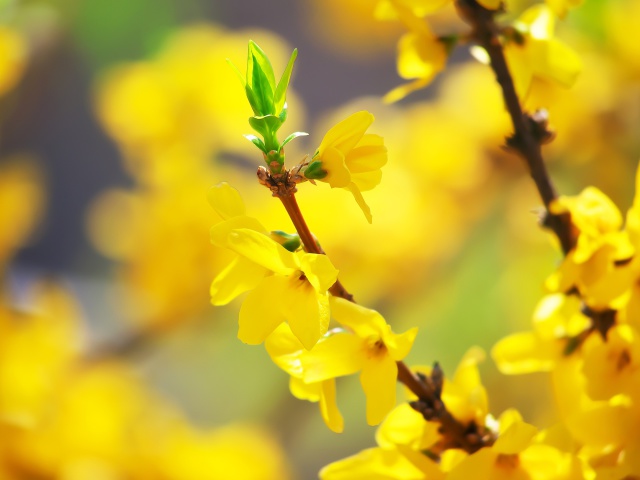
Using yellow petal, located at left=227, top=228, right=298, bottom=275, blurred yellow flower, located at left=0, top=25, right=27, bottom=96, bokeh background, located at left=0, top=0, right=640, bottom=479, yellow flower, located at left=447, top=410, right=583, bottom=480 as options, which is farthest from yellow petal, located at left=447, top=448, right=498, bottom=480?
blurred yellow flower, located at left=0, top=25, right=27, bottom=96

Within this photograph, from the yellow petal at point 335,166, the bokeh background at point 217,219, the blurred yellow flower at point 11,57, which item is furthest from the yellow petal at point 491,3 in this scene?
the blurred yellow flower at point 11,57

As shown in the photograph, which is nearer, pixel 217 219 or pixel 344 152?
pixel 344 152

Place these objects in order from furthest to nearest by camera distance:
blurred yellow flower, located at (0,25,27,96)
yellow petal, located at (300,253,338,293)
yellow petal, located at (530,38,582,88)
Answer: blurred yellow flower, located at (0,25,27,96), yellow petal, located at (530,38,582,88), yellow petal, located at (300,253,338,293)

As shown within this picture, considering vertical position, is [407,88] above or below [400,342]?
above

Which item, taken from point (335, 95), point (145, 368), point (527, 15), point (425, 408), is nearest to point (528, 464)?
point (425, 408)

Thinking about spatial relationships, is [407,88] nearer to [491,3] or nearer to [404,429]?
[491,3]

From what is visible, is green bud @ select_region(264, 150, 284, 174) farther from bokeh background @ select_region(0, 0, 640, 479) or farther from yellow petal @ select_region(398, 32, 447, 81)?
bokeh background @ select_region(0, 0, 640, 479)

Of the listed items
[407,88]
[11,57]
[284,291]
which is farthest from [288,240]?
[11,57]
